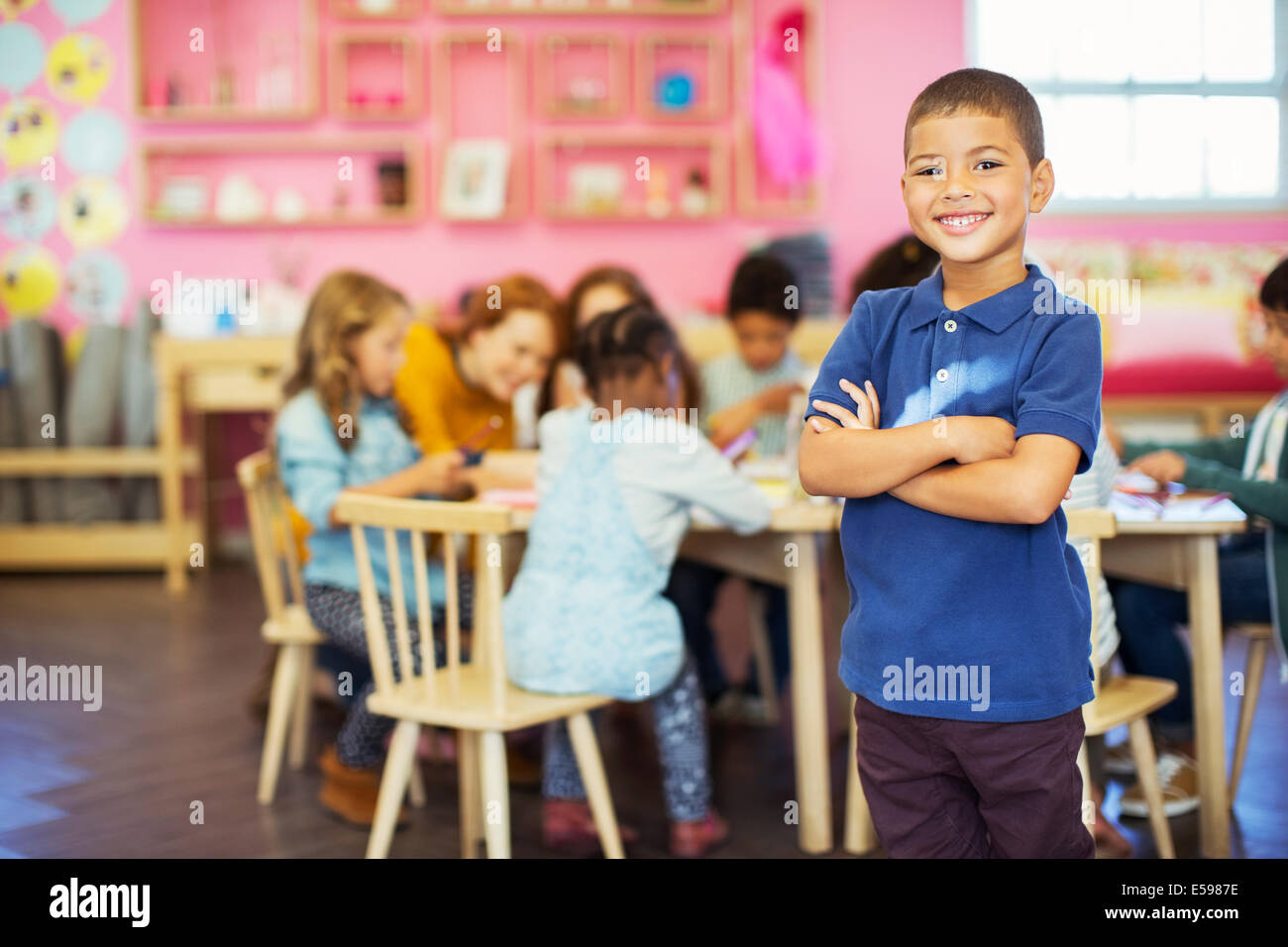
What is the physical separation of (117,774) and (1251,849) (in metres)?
2.22

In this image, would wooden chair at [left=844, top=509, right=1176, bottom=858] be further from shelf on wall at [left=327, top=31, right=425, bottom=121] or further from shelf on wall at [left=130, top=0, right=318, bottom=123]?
shelf on wall at [left=130, top=0, right=318, bottom=123]

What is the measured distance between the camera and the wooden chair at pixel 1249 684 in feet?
8.03

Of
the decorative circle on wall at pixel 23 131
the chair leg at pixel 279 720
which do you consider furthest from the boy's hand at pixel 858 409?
the decorative circle on wall at pixel 23 131

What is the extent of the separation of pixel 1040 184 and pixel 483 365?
69.9 inches

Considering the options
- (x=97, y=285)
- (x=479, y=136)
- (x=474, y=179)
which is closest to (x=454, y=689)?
(x=474, y=179)

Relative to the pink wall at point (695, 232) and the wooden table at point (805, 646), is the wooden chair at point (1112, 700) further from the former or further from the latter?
the pink wall at point (695, 232)

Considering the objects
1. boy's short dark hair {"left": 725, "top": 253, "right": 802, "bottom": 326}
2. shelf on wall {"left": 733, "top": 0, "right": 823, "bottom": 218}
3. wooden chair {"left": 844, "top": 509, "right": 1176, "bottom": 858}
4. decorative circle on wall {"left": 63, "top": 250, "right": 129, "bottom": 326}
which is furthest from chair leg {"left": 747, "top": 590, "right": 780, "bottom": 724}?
decorative circle on wall {"left": 63, "top": 250, "right": 129, "bottom": 326}

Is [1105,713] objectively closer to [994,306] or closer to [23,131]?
[994,306]

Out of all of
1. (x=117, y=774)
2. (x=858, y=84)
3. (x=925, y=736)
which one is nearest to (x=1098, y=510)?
(x=925, y=736)

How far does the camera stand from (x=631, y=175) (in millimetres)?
5539

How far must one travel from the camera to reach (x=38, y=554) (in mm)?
5152

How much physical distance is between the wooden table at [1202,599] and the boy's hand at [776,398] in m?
0.97

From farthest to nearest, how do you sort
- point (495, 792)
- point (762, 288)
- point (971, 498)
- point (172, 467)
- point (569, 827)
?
point (172, 467) < point (762, 288) < point (569, 827) < point (495, 792) < point (971, 498)

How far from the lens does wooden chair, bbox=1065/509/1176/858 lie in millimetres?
1900
